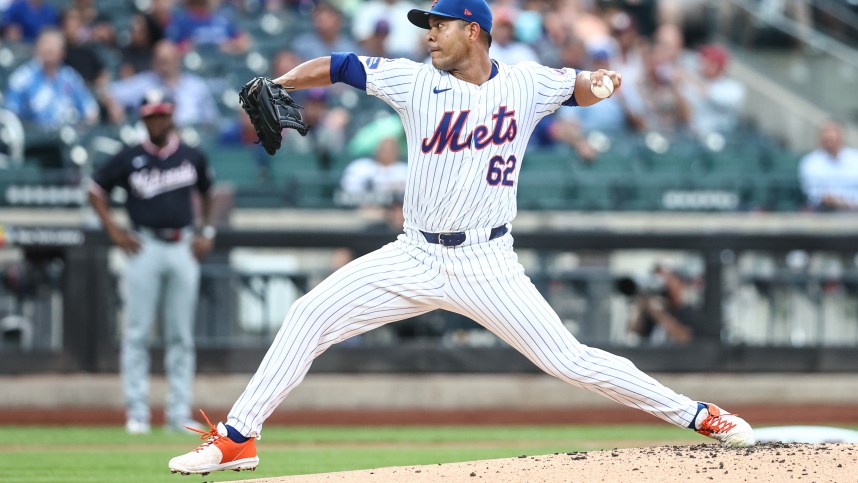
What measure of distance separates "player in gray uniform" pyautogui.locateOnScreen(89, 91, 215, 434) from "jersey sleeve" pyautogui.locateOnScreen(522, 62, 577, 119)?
12.5 ft

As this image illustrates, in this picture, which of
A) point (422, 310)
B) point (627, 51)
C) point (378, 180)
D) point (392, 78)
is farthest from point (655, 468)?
point (627, 51)

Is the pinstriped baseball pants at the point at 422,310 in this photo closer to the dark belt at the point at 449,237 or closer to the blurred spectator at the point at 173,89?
the dark belt at the point at 449,237

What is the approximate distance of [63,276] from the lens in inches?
392

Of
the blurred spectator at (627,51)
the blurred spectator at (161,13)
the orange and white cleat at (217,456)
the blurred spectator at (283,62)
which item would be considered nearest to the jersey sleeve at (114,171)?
the blurred spectator at (283,62)

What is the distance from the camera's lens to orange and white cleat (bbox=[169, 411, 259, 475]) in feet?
17.5

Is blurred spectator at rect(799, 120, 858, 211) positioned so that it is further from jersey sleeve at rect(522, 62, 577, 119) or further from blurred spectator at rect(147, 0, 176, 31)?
jersey sleeve at rect(522, 62, 577, 119)

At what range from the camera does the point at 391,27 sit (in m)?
13.4

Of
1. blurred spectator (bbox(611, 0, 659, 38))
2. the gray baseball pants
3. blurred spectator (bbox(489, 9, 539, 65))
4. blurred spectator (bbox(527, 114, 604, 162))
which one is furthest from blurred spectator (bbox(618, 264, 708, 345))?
blurred spectator (bbox(611, 0, 659, 38))

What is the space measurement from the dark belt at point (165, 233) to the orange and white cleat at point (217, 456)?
12.0ft

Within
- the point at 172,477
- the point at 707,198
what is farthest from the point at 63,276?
the point at 707,198

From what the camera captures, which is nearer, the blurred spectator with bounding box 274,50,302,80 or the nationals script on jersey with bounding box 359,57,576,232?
the nationals script on jersey with bounding box 359,57,576,232

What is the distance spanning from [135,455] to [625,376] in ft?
Answer: 10.8

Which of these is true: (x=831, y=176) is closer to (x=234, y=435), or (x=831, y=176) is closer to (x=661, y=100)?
(x=661, y=100)

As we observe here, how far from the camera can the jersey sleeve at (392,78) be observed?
550cm
